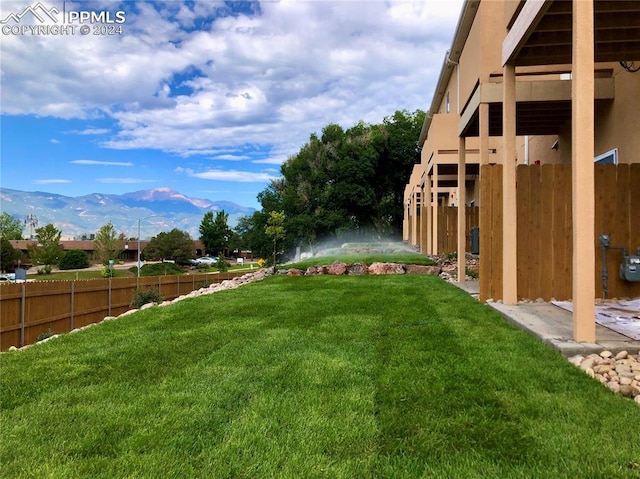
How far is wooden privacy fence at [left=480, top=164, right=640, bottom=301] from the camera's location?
617cm

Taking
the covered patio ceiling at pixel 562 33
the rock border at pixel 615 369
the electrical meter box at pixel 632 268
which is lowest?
the rock border at pixel 615 369

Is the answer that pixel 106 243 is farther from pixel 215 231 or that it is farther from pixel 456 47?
pixel 456 47

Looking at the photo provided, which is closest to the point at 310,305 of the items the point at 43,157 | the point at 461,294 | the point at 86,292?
the point at 461,294

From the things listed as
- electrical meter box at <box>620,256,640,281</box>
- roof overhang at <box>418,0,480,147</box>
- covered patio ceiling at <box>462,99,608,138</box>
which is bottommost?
electrical meter box at <box>620,256,640,281</box>

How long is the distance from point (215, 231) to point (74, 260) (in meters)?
26.6

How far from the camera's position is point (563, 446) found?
7.55 feet

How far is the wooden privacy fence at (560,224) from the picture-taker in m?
6.17

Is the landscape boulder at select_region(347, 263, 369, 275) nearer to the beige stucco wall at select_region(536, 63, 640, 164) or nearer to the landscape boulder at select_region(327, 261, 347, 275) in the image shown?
the landscape boulder at select_region(327, 261, 347, 275)

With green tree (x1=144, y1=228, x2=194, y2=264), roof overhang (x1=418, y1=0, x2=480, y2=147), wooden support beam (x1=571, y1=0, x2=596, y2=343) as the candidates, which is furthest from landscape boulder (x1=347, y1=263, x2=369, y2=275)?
green tree (x1=144, y1=228, x2=194, y2=264)

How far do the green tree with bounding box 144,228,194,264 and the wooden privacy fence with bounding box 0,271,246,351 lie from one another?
56.3 m

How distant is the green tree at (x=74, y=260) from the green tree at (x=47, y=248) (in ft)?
14.2

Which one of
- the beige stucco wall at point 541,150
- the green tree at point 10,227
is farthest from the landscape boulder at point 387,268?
the green tree at point 10,227

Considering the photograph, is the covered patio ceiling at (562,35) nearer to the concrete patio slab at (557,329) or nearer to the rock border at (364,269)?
the concrete patio slab at (557,329)

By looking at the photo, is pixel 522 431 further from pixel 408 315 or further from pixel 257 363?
pixel 408 315
